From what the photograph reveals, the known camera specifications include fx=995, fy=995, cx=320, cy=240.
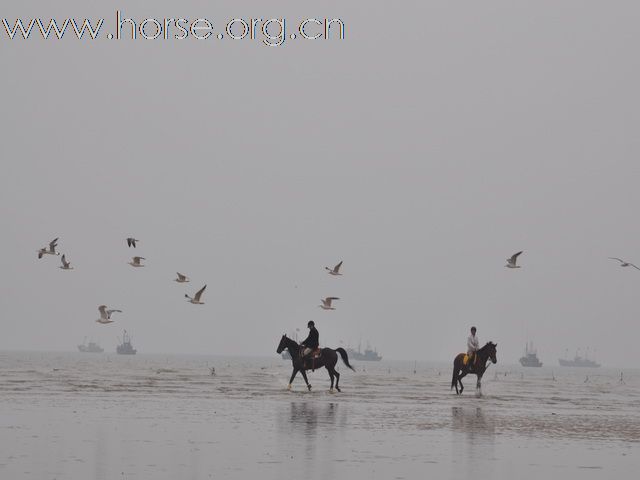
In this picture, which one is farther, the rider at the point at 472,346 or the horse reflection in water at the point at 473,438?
the rider at the point at 472,346

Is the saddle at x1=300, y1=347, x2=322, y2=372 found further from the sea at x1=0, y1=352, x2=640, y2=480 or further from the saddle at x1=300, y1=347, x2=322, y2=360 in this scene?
the sea at x1=0, y1=352, x2=640, y2=480

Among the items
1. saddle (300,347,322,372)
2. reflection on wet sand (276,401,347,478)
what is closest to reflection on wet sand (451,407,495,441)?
reflection on wet sand (276,401,347,478)

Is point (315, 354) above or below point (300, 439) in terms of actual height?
above

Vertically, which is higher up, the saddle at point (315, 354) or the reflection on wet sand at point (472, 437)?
the saddle at point (315, 354)

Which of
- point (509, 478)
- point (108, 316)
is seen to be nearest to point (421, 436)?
point (509, 478)

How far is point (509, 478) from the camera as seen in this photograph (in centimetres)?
1470

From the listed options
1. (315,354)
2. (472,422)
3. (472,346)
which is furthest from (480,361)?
(472,422)

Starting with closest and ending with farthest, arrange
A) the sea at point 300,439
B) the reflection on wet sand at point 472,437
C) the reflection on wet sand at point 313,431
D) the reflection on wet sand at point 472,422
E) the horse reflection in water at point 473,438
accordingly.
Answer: the sea at point 300,439, the horse reflection in water at point 473,438, the reflection on wet sand at point 313,431, the reflection on wet sand at point 472,437, the reflection on wet sand at point 472,422

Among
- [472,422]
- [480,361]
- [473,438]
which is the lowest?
[473,438]

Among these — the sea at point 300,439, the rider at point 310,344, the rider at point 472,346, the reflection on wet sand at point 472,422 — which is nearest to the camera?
the sea at point 300,439

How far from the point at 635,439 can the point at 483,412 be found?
763 cm

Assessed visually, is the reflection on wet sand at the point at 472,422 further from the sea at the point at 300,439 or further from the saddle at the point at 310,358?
the saddle at the point at 310,358

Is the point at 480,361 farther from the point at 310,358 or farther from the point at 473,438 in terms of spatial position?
the point at 473,438

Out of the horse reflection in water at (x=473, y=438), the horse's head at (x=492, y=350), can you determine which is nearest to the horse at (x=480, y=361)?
the horse's head at (x=492, y=350)
